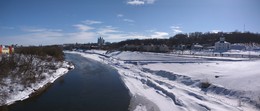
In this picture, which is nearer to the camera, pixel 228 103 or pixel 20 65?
pixel 228 103

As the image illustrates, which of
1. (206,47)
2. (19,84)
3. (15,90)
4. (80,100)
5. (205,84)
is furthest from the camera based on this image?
(206,47)

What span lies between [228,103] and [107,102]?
9.72 metres

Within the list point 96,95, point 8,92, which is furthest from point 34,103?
point 96,95

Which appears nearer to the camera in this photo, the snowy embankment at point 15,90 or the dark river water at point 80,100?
the dark river water at point 80,100

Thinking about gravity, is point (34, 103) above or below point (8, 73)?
below

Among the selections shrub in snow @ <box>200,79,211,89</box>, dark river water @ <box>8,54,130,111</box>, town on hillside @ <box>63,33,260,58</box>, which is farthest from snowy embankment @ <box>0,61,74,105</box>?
town on hillside @ <box>63,33,260,58</box>

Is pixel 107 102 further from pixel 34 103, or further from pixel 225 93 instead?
pixel 225 93

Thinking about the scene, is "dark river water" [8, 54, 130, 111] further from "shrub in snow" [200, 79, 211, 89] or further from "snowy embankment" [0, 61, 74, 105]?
"shrub in snow" [200, 79, 211, 89]

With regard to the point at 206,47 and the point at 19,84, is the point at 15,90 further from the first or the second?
the point at 206,47

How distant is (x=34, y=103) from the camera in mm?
21250

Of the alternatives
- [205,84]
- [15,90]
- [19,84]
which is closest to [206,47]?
[205,84]

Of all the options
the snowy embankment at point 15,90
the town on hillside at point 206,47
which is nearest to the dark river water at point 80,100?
the snowy embankment at point 15,90

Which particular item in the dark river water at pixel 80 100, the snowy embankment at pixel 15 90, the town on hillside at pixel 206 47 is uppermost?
the town on hillside at pixel 206 47

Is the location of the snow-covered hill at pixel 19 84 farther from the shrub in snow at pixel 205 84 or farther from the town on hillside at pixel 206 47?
the town on hillside at pixel 206 47
